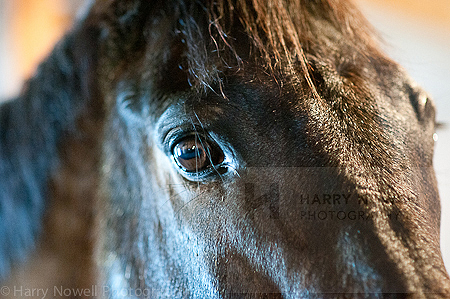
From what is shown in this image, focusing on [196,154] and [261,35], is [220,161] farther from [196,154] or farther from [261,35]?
[261,35]

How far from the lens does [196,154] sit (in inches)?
19.9

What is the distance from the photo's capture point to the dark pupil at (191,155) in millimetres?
504

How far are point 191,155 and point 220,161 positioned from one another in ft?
0.16

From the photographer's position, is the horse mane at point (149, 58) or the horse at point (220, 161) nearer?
the horse at point (220, 161)

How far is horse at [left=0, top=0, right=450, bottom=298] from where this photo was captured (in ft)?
1.31

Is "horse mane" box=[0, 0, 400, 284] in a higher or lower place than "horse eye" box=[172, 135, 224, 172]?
higher

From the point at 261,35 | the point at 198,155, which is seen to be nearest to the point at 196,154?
the point at 198,155

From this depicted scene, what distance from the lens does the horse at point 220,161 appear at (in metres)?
0.40

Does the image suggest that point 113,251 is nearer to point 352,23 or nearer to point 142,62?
point 142,62

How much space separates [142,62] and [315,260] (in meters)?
0.47

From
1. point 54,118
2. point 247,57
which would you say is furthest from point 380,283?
point 54,118

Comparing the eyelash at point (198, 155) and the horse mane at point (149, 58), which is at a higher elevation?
the horse mane at point (149, 58)

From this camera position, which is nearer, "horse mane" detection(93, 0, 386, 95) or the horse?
the horse

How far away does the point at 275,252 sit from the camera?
43cm
